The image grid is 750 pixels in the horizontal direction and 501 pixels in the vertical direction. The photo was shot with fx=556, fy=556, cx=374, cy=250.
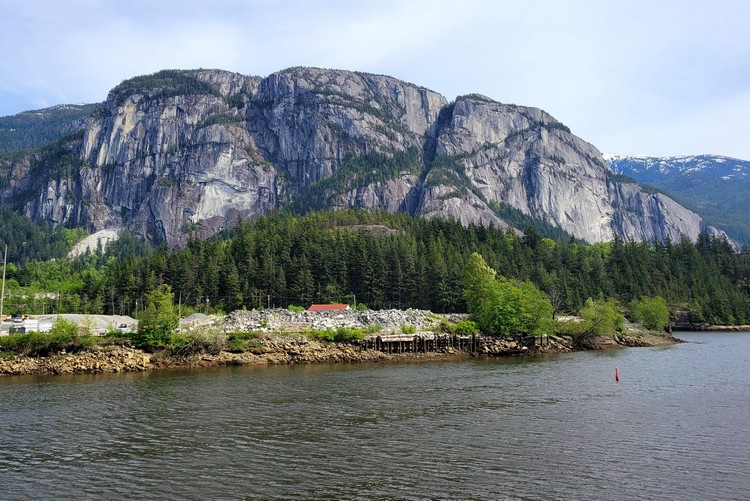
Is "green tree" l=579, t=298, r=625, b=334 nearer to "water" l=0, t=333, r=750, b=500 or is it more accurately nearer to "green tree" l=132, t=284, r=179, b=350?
"water" l=0, t=333, r=750, b=500

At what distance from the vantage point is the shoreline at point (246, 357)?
62.8 meters

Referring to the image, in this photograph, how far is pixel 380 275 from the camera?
121312 millimetres

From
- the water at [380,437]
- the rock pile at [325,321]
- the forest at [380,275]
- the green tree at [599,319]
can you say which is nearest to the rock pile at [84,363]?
the water at [380,437]

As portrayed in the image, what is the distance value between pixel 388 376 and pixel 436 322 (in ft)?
110

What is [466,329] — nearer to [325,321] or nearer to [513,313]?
[513,313]

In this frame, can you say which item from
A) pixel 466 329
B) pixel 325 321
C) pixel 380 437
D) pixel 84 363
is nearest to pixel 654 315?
pixel 466 329

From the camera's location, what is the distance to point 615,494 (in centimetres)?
2273

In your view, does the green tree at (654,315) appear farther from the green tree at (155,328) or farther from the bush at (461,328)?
the green tree at (155,328)

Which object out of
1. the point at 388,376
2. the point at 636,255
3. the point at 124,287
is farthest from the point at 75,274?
the point at 636,255

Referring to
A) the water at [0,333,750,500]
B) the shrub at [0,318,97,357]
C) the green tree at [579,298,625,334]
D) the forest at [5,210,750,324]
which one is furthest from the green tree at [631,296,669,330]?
the shrub at [0,318,97,357]

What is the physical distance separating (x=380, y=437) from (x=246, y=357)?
135ft

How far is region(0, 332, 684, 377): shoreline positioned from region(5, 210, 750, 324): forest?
29775mm

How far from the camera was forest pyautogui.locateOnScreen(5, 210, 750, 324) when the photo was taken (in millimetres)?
119562

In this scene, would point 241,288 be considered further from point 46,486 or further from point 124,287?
point 46,486
